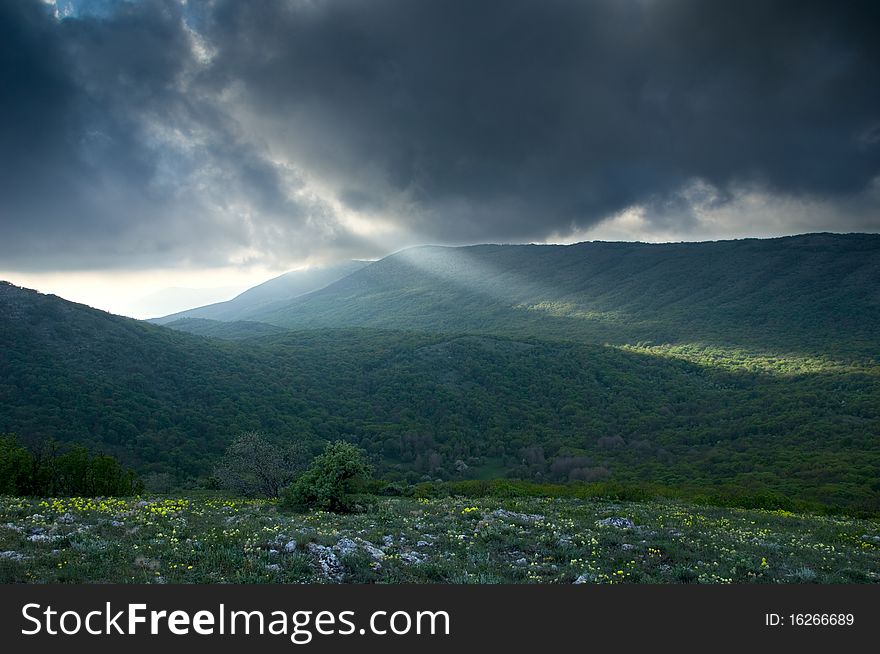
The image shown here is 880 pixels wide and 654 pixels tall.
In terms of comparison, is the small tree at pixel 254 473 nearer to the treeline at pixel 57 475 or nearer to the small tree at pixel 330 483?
the treeline at pixel 57 475

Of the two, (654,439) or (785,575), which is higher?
(785,575)

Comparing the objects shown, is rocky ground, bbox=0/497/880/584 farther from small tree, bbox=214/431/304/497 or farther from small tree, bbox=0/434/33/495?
small tree, bbox=214/431/304/497

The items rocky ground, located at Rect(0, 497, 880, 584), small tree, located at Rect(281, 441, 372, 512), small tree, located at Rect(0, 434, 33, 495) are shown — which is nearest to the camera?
rocky ground, located at Rect(0, 497, 880, 584)

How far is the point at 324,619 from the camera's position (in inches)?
333

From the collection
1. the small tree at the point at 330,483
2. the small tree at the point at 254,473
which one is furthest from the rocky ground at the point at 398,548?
the small tree at the point at 254,473

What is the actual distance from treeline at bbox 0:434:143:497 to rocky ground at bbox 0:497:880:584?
41.1 ft

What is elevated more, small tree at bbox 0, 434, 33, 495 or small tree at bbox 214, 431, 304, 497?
small tree at bbox 0, 434, 33, 495

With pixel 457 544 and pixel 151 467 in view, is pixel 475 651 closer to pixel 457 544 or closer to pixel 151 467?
pixel 457 544

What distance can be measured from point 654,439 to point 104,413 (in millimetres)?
108440

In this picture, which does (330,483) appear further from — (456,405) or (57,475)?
(456,405)

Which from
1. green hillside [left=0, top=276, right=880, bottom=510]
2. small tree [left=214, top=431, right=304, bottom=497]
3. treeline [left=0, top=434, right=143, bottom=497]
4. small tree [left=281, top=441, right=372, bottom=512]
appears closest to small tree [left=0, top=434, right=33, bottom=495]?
treeline [left=0, top=434, right=143, bottom=497]

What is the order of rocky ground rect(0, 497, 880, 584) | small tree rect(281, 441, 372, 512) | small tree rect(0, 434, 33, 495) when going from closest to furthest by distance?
rocky ground rect(0, 497, 880, 584), small tree rect(281, 441, 372, 512), small tree rect(0, 434, 33, 495)

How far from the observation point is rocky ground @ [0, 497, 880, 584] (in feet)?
34.8

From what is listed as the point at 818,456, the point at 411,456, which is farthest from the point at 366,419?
the point at 818,456
